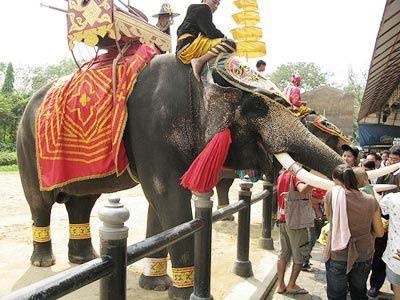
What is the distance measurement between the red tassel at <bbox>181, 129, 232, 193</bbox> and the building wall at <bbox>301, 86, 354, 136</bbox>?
14.1 m

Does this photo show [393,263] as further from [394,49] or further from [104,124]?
[394,49]

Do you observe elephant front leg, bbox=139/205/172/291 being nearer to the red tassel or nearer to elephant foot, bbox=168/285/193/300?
elephant foot, bbox=168/285/193/300

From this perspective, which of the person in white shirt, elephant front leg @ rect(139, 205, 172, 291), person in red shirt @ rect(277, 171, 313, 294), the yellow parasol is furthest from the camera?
the yellow parasol

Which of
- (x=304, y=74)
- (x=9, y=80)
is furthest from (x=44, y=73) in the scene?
(x=304, y=74)

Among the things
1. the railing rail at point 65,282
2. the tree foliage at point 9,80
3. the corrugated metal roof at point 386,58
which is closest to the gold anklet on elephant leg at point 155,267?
the railing rail at point 65,282

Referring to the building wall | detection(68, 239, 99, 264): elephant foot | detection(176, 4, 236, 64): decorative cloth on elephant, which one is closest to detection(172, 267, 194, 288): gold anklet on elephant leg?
detection(176, 4, 236, 64): decorative cloth on elephant

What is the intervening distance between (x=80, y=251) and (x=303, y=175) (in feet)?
9.25

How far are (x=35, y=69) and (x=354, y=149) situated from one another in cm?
5043

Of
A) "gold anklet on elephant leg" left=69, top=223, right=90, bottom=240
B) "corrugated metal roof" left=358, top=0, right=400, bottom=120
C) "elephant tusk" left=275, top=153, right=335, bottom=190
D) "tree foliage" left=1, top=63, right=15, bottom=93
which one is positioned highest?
"tree foliage" left=1, top=63, right=15, bottom=93

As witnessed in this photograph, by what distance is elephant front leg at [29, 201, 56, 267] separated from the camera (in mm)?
4301

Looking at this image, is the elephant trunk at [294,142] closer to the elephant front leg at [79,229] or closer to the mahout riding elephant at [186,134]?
the mahout riding elephant at [186,134]

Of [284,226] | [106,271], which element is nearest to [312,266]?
[284,226]

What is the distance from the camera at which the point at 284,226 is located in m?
4.09

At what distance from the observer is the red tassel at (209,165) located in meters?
2.70
